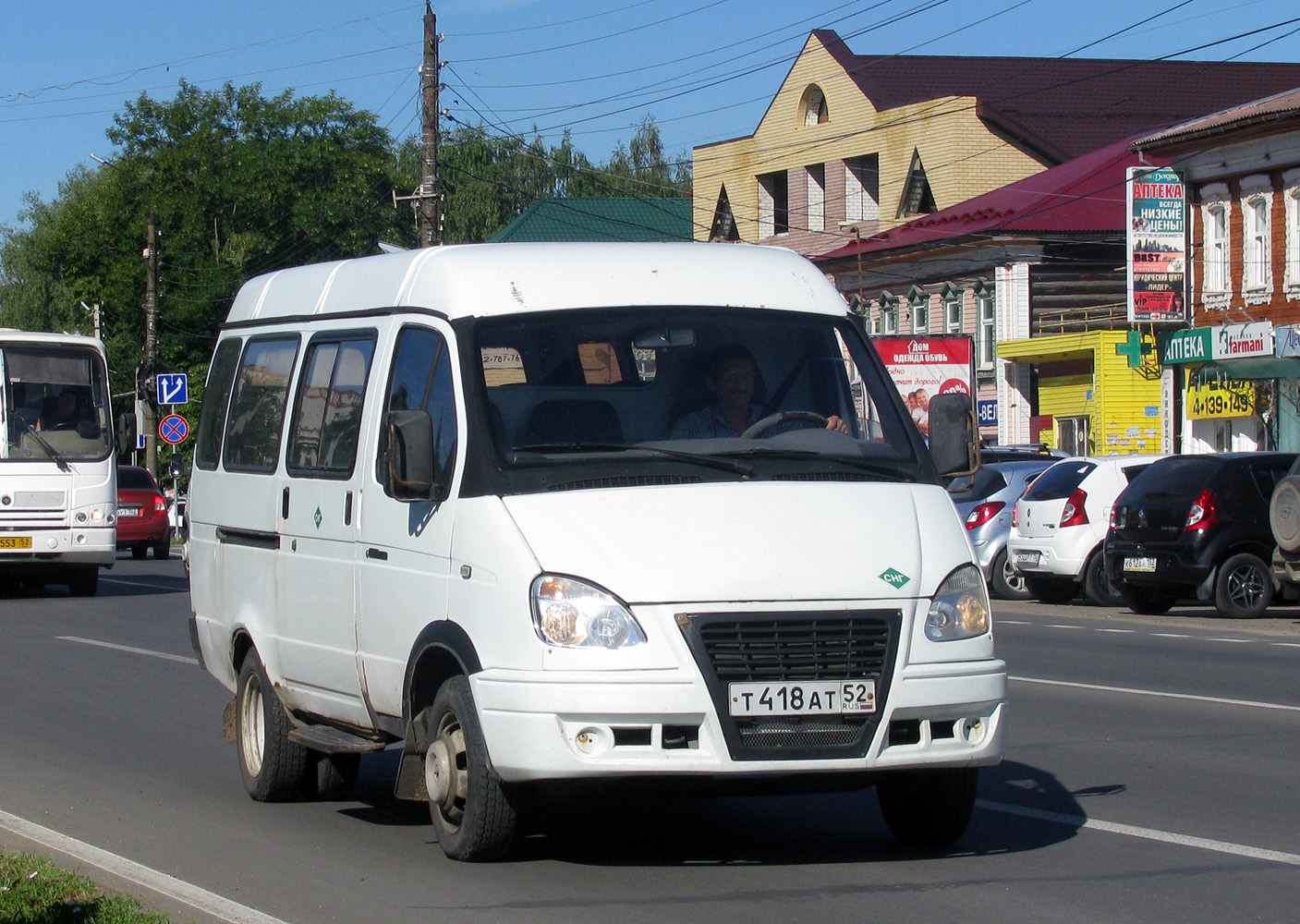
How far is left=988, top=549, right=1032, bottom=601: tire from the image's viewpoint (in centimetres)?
2514

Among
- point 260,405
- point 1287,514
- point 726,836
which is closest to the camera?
point 726,836

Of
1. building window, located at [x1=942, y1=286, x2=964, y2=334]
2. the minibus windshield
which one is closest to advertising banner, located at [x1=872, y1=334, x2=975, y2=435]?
building window, located at [x1=942, y1=286, x2=964, y2=334]

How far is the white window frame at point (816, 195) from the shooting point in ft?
211

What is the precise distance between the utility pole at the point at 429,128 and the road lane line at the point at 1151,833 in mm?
22200

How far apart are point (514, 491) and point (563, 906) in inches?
54.9

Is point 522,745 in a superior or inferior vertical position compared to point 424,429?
inferior

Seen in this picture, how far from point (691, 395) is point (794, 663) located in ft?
4.12

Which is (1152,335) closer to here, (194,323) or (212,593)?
(212,593)

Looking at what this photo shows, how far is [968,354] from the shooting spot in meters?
44.4

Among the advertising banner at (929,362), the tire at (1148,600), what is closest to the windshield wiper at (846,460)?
the tire at (1148,600)

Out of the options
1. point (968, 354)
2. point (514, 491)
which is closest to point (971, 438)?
point (514, 491)

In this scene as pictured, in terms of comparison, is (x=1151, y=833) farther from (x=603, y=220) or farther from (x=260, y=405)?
(x=603, y=220)

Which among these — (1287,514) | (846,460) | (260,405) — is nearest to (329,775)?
(260,405)

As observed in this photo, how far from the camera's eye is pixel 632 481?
6789 millimetres
